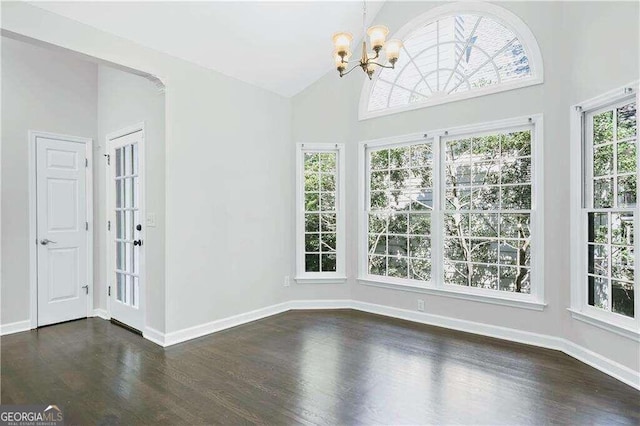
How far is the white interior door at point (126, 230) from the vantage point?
3688 mm

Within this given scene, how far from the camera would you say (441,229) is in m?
3.98

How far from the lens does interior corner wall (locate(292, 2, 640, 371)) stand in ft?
9.01

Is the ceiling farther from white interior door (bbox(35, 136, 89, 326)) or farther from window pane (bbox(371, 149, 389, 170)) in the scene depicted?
white interior door (bbox(35, 136, 89, 326))

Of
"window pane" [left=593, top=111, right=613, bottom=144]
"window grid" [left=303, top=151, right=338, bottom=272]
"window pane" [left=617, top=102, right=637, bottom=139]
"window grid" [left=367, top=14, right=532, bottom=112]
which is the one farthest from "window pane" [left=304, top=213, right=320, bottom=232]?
"window pane" [left=617, top=102, right=637, bottom=139]

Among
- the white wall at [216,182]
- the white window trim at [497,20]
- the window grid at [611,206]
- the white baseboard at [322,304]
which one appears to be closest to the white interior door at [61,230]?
the white wall at [216,182]

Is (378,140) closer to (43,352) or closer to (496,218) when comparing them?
(496,218)

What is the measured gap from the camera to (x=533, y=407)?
228 cm

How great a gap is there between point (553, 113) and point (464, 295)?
2.05 metres

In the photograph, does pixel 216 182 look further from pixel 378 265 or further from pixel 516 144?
pixel 516 144

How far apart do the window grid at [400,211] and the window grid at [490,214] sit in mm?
255

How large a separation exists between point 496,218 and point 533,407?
1904mm

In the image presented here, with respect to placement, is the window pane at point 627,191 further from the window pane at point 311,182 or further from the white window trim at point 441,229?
the window pane at point 311,182

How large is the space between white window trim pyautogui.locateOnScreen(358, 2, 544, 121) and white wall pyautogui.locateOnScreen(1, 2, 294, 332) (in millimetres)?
1602

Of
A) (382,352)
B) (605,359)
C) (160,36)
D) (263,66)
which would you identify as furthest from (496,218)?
(160,36)
